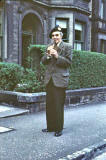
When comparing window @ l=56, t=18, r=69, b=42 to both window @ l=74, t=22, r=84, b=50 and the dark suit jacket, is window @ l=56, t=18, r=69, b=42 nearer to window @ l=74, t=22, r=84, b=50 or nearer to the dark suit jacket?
window @ l=74, t=22, r=84, b=50

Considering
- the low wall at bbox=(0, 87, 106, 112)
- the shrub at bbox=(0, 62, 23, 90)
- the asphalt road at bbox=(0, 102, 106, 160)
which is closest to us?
the asphalt road at bbox=(0, 102, 106, 160)

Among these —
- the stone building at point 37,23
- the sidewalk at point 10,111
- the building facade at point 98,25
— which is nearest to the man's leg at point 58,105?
the sidewalk at point 10,111

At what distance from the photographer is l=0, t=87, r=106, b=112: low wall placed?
7504mm

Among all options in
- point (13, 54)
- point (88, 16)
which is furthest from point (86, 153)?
point (88, 16)

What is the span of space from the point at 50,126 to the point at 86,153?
1.42 metres

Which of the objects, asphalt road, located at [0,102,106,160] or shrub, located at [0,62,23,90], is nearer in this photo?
asphalt road, located at [0,102,106,160]

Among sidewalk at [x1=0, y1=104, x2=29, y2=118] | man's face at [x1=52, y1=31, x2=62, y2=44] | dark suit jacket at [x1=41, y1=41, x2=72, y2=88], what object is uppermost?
man's face at [x1=52, y1=31, x2=62, y2=44]

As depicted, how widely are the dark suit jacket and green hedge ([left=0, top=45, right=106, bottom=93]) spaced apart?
2.60 meters

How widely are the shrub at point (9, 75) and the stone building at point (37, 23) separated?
5059 millimetres

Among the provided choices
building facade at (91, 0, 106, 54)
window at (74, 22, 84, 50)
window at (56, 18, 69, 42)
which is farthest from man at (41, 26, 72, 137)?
building facade at (91, 0, 106, 54)

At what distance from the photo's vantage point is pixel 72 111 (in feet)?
26.9

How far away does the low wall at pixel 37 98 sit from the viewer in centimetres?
750

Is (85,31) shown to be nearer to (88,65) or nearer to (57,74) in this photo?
(88,65)

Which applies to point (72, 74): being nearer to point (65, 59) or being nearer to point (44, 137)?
point (65, 59)
